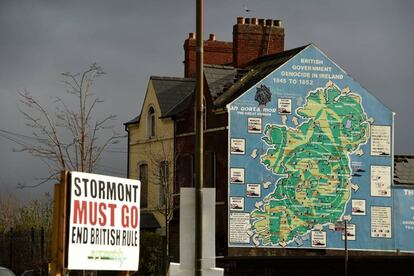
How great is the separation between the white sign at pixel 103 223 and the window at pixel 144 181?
4395 cm

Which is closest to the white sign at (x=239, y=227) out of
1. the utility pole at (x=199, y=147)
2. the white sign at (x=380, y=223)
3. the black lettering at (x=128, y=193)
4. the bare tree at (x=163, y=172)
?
the bare tree at (x=163, y=172)

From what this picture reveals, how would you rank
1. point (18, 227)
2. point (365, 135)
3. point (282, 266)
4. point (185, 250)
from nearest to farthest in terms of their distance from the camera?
point (185, 250) < point (282, 266) < point (365, 135) < point (18, 227)

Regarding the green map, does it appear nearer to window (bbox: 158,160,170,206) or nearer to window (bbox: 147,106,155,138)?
window (bbox: 158,160,170,206)

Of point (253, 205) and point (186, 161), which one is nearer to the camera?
point (253, 205)

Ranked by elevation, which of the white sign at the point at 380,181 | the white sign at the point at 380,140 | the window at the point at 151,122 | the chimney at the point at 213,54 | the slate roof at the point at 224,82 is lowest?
the white sign at the point at 380,181

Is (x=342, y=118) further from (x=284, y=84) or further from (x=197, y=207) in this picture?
(x=197, y=207)

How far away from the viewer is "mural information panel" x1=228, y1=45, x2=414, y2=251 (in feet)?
166

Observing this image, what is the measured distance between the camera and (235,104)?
50812 mm

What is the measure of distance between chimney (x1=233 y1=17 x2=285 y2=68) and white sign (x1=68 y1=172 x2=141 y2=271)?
41476mm

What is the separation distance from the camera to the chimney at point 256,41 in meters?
55.8

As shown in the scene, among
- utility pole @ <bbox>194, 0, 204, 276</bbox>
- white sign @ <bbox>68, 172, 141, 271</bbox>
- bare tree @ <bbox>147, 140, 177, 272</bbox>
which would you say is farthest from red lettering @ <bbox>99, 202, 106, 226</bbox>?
bare tree @ <bbox>147, 140, 177, 272</bbox>

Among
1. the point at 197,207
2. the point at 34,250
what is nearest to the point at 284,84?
the point at 34,250

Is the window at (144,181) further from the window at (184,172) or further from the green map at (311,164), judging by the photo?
the green map at (311,164)

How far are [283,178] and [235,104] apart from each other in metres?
4.22
